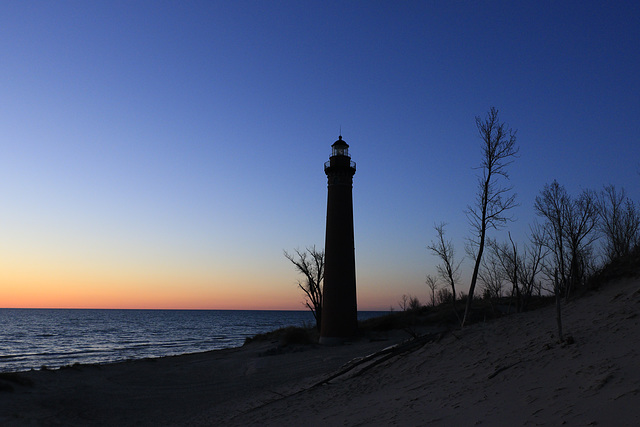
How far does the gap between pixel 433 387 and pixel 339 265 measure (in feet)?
66.1

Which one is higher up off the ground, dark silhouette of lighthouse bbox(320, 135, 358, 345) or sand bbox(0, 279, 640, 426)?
dark silhouette of lighthouse bbox(320, 135, 358, 345)

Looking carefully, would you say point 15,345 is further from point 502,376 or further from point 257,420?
point 502,376

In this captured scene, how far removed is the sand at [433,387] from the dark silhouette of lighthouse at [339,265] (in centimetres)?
628

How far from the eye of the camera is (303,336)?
34438 mm

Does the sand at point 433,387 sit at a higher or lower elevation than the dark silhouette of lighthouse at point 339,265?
lower

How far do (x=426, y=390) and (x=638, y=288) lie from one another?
678cm

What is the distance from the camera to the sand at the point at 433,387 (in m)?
7.48

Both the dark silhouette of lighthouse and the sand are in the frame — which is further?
the dark silhouette of lighthouse

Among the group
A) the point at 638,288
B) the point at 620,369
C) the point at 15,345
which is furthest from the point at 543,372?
the point at 15,345

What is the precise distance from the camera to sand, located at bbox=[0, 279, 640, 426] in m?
7.48

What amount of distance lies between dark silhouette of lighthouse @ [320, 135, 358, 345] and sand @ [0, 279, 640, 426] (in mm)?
6276

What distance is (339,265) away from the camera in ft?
101

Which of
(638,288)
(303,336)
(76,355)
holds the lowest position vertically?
(76,355)

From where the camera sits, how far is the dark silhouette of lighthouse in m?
30.8
